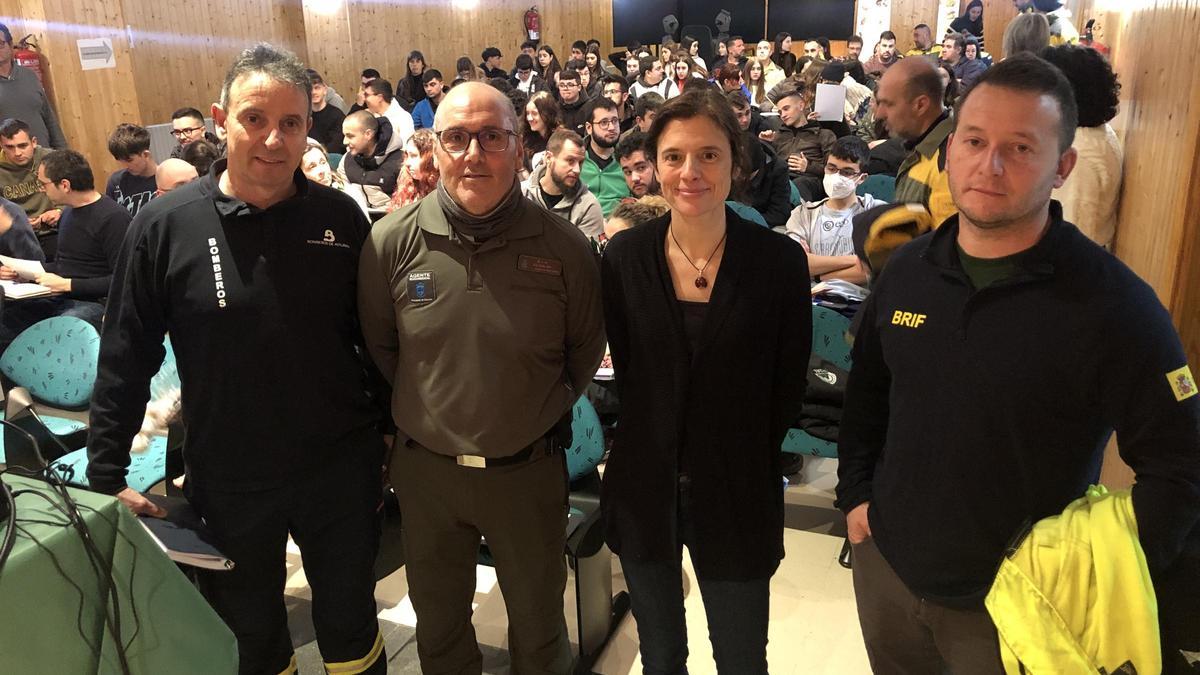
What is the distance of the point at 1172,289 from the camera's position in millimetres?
1981

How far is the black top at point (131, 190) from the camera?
5.34 metres

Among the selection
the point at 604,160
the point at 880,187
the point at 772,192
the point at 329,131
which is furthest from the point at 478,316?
the point at 329,131

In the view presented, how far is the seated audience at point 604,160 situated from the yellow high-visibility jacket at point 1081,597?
3814mm

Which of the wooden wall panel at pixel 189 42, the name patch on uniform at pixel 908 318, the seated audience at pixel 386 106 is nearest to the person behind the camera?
the name patch on uniform at pixel 908 318

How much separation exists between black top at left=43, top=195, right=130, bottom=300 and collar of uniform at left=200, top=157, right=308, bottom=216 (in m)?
3.06

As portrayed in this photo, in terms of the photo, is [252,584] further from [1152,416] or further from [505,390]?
[1152,416]

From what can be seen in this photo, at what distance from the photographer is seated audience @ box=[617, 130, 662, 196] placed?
14.8 ft

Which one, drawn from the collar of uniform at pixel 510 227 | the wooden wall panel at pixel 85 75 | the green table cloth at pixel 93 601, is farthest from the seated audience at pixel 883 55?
the green table cloth at pixel 93 601

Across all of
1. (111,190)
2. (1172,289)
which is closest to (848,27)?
(111,190)

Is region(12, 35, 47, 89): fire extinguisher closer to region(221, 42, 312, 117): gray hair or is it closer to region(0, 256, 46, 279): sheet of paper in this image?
region(0, 256, 46, 279): sheet of paper

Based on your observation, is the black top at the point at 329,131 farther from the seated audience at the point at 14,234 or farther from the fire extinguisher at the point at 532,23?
the fire extinguisher at the point at 532,23

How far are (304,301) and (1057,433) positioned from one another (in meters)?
1.56

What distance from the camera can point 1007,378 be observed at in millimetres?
1375

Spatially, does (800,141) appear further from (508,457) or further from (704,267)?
(508,457)
